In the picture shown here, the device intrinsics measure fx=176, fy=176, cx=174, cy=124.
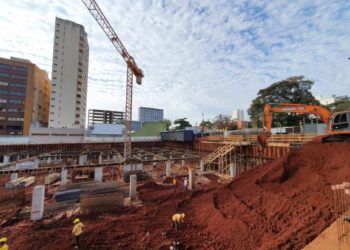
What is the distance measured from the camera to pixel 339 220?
6.18 m

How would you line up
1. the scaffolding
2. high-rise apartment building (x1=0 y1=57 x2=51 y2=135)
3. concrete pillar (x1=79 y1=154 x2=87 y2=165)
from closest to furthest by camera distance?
1. the scaffolding
2. concrete pillar (x1=79 y1=154 x2=87 y2=165)
3. high-rise apartment building (x1=0 y1=57 x2=51 y2=135)

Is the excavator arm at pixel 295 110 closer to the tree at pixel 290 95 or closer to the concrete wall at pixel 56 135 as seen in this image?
the tree at pixel 290 95

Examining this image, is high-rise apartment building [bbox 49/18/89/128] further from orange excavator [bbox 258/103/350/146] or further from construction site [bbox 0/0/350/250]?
orange excavator [bbox 258/103/350/146]

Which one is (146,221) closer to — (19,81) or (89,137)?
(89,137)

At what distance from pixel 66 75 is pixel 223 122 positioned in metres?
Answer: 49.6

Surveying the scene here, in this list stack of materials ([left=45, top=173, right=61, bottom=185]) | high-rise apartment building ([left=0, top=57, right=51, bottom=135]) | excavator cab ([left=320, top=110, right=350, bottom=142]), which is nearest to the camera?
excavator cab ([left=320, top=110, right=350, bottom=142])

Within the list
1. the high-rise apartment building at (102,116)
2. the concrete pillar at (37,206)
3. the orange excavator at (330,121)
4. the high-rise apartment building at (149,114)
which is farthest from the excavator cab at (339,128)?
the high-rise apartment building at (149,114)

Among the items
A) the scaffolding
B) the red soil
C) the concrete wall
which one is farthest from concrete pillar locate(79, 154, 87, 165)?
the scaffolding

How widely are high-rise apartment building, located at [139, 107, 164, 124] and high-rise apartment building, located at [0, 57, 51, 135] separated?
98484 mm

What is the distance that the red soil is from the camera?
711cm

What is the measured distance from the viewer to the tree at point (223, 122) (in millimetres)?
56031

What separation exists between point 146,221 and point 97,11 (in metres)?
26.5

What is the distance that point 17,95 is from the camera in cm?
5219

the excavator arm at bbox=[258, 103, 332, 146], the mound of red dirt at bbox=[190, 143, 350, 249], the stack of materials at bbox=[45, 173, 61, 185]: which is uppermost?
the excavator arm at bbox=[258, 103, 332, 146]
